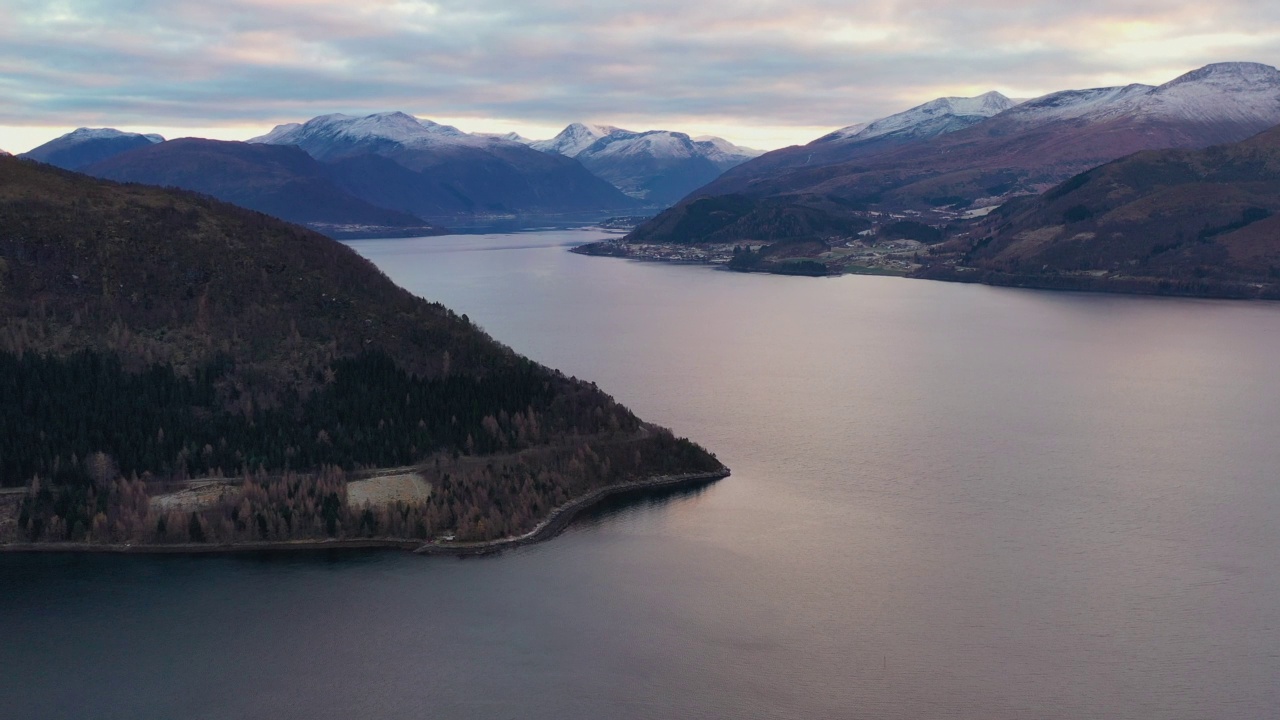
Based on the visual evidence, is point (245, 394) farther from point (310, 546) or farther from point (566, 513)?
point (566, 513)

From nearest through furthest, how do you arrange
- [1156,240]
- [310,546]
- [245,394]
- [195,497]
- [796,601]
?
[796,601]
[310,546]
[195,497]
[245,394]
[1156,240]

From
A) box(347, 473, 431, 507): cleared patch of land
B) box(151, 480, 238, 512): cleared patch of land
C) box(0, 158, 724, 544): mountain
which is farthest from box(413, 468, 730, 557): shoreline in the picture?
box(151, 480, 238, 512): cleared patch of land

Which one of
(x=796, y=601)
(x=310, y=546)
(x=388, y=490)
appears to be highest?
(x=388, y=490)

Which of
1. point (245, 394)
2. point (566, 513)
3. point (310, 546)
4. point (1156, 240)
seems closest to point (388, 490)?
point (310, 546)

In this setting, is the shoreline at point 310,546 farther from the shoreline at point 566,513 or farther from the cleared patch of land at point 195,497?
the cleared patch of land at point 195,497

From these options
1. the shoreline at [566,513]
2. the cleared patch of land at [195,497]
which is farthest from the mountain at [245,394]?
the shoreline at [566,513]
